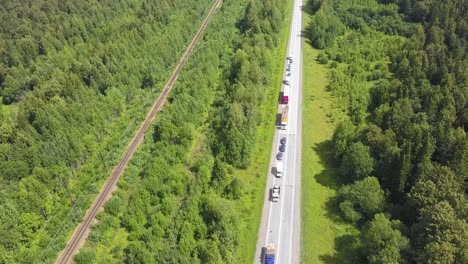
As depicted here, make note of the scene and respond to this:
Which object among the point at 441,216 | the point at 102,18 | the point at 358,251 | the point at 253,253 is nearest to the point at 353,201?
the point at 358,251

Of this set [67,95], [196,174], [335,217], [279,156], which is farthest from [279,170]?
[67,95]

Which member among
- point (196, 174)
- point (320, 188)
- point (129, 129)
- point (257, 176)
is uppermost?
point (129, 129)

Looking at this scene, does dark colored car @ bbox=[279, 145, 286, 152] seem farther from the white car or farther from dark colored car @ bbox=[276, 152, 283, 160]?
the white car

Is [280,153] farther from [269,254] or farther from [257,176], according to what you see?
[269,254]

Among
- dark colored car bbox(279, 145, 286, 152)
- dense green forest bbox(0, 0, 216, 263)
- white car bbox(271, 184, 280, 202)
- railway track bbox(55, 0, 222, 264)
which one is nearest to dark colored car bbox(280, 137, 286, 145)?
dark colored car bbox(279, 145, 286, 152)

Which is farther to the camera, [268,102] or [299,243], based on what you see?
[268,102]

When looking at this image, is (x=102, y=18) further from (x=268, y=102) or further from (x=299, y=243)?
(x=299, y=243)

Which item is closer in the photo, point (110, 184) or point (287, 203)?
point (287, 203)
